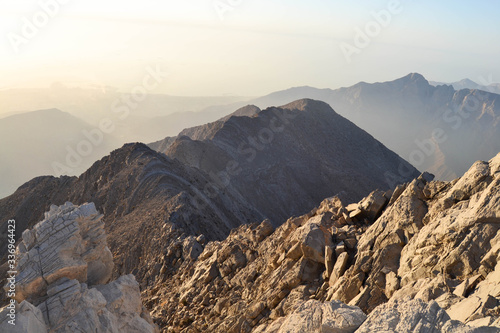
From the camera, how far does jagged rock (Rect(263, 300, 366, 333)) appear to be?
30.5 ft

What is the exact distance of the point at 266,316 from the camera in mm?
16734

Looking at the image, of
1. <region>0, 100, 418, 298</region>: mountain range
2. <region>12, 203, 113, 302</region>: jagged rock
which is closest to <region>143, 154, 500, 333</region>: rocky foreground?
<region>12, 203, 113, 302</region>: jagged rock

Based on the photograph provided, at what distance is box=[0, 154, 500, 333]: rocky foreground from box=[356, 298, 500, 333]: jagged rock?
23mm

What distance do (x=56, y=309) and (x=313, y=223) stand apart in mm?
9601

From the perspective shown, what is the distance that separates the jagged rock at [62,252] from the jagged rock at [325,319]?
8.00 metres

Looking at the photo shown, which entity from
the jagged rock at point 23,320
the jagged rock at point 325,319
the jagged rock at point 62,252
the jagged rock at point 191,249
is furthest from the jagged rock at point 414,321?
the jagged rock at point 191,249

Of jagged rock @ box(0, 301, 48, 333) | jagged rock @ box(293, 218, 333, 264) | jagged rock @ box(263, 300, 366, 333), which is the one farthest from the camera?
jagged rock @ box(293, 218, 333, 264)

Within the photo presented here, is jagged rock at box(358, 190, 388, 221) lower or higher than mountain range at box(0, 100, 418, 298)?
lower

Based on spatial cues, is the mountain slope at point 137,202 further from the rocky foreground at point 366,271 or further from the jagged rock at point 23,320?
the jagged rock at point 23,320

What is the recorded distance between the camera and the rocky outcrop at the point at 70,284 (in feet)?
43.5

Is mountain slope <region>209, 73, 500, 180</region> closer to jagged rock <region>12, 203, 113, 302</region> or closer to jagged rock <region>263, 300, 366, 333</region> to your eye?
jagged rock <region>12, 203, 113, 302</region>

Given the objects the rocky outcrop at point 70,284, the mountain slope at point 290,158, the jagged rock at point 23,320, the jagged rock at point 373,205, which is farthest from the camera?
the mountain slope at point 290,158

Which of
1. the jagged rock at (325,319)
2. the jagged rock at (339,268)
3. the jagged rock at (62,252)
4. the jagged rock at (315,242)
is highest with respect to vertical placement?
the jagged rock at (62,252)

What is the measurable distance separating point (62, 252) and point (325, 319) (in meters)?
9.46
